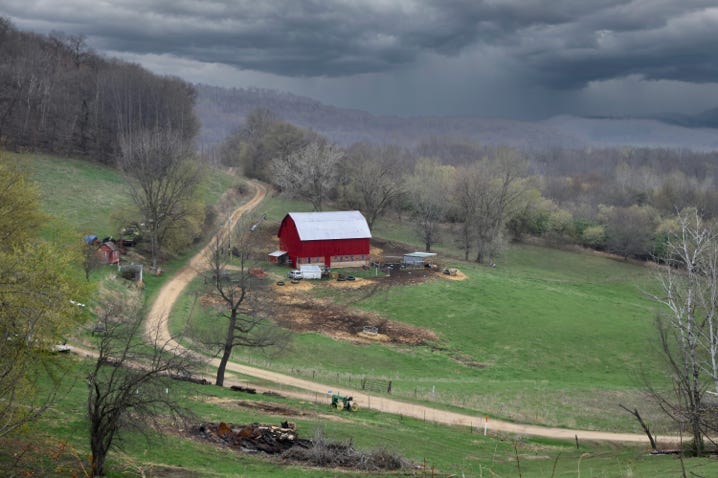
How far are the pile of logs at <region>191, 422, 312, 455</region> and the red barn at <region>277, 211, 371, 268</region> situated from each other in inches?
1734

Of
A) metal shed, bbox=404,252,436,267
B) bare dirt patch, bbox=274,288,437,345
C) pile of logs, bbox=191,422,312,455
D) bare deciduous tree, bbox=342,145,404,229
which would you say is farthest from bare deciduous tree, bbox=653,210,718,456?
bare deciduous tree, bbox=342,145,404,229

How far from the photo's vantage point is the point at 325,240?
71.7 m

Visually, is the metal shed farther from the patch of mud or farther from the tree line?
the patch of mud

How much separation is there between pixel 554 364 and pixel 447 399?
14696 millimetres

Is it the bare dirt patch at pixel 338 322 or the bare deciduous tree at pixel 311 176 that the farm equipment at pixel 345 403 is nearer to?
the bare dirt patch at pixel 338 322

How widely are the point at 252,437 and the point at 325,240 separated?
45959 millimetres

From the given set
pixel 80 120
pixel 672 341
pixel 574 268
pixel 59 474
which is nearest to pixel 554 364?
pixel 672 341

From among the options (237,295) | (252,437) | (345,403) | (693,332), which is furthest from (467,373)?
(252,437)

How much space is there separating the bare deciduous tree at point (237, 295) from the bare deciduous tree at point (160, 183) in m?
5.71

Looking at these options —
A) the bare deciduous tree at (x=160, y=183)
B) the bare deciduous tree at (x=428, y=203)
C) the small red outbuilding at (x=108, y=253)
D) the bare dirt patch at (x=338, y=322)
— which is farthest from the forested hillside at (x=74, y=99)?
the bare dirt patch at (x=338, y=322)

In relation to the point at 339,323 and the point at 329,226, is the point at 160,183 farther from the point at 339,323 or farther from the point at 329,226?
the point at 339,323

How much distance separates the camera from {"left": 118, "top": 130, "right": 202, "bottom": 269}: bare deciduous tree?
2621 inches

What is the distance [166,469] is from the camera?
69.6 feet

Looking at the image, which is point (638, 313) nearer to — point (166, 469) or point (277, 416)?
point (277, 416)
